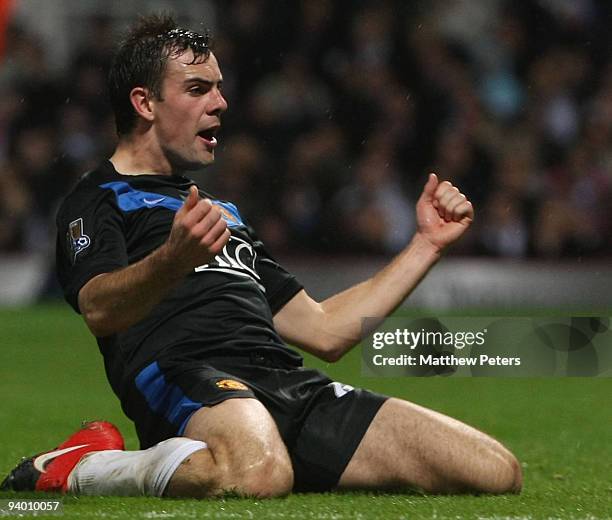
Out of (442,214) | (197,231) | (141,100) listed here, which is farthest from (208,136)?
(197,231)

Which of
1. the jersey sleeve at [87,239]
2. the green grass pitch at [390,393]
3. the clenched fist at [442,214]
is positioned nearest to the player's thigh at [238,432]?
the green grass pitch at [390,393]

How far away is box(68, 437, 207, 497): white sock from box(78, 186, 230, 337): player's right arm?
0.41 m

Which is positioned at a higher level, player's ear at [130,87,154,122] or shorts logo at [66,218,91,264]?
player's ear at [130,87,154,122]

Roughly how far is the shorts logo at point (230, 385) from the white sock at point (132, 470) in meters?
0.24

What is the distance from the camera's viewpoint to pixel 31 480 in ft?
17.1

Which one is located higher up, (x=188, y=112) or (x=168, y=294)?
(x=188, y=112)

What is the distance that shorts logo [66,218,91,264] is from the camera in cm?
505

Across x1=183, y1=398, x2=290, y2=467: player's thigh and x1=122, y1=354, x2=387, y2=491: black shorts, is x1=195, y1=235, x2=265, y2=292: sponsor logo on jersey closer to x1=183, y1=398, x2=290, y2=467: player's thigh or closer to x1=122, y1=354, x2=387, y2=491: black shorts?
x1=122, y1=354, x2=387, y2=491: black shorts

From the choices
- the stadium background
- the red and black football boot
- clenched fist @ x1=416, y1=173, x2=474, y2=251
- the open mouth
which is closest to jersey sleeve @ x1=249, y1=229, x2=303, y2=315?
the open mouth

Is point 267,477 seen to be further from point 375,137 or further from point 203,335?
point 375,137

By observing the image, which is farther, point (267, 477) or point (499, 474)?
point (499, 474)

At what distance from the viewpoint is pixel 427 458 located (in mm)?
5141

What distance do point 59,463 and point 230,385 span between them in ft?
2.10

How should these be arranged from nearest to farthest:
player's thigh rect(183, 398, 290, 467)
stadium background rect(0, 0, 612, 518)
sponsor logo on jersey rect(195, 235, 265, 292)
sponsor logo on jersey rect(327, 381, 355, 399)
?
player's thigh rect(183, 398, 290, 467)
sponsor logo on jersey rect(327, 381, 355, 399)
sponsor logo on jersey rect(195, 235, 265, 292)
stadium background rect(0, 0, 612, 518)
